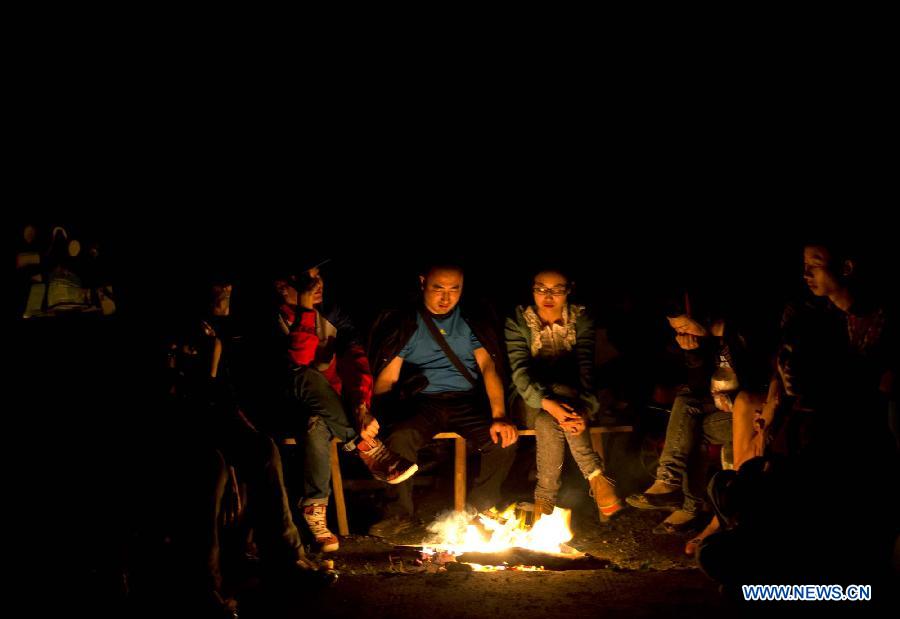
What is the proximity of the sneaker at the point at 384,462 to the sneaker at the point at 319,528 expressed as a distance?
492 millimetres

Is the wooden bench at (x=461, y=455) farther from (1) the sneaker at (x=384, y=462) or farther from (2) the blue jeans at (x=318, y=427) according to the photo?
(2) the blue jeans at (x=318, y=427)

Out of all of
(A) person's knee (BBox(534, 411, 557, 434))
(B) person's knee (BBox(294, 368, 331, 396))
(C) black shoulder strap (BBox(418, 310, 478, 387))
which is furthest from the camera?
(C) black shoulder strap (BBox(418, 310, 478, 387))

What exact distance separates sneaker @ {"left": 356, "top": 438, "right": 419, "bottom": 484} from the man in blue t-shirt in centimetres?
14

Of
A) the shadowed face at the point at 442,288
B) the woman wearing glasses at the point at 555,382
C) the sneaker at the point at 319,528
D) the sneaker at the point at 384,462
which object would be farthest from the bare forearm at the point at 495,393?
the sneaker at the point at 319,528

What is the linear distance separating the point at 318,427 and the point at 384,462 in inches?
23.1

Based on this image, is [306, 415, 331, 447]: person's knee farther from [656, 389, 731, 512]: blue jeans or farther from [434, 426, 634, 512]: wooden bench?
[656, 389, 731, 512]: blue jeans

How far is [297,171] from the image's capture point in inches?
334

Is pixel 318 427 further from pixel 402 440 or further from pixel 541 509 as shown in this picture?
pixel 541 509

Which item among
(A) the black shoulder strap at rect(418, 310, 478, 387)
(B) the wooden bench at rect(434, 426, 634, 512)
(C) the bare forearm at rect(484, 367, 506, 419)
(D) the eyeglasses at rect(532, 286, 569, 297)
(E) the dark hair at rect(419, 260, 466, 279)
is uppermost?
(E) the dark hair at rect(419, 260, 466, 279)

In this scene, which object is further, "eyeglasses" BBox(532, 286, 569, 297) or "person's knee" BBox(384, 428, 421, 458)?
"eyeglasses" BBox(532, 286, 569, 297)

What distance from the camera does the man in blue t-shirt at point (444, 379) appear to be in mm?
5629

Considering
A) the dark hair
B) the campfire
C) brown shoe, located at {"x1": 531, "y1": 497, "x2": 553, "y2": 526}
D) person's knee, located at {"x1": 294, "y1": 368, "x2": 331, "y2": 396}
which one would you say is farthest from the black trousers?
the dark hair

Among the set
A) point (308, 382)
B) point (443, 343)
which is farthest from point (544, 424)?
point (308, 382)

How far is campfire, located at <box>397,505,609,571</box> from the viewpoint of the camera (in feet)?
15.8
